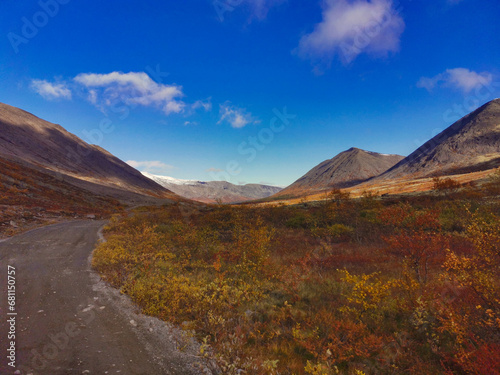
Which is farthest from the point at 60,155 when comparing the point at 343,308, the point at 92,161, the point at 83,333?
the point at 343,308

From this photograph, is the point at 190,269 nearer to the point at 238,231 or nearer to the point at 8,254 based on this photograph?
the point at 238,231

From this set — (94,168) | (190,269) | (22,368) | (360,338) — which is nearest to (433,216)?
(360,338)

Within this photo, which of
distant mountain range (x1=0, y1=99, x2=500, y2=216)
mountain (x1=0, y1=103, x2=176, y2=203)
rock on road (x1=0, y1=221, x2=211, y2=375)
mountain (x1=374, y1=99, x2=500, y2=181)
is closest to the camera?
rock on road (x1=0, y1=221, x2=211, y2=375)

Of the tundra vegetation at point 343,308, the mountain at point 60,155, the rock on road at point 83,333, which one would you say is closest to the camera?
the rock on road at point 83,333

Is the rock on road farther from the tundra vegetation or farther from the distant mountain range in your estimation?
the distant mountain range

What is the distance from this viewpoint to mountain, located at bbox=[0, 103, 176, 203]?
77.2 metres

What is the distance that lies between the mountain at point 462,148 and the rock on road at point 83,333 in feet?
530

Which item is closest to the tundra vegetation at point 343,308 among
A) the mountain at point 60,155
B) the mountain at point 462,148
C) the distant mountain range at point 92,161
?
the distant mountain range at point 92,161

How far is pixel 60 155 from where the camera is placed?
102 m

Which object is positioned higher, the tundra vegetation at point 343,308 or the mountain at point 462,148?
the mountain at point 462,148

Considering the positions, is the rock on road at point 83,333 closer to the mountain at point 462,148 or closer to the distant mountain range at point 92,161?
the distant mountain range at point 92,161

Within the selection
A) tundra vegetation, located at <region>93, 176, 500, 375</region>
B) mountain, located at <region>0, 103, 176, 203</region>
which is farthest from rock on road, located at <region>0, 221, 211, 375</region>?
mountain, located at <region>0, 103, 176, 203</region>

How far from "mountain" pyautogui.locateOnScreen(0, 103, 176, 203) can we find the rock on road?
239ft

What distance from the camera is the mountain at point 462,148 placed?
132 m
